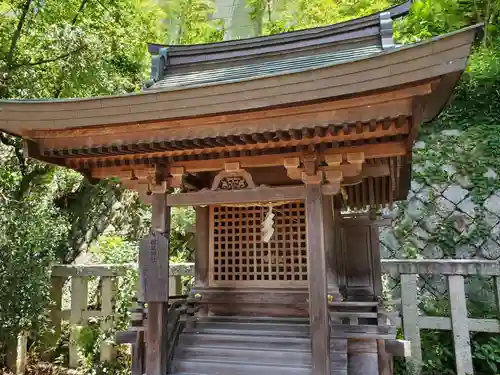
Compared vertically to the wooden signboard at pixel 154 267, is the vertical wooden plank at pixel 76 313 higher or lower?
lower

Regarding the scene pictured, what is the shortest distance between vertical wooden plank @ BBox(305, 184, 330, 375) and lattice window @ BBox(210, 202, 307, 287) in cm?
107

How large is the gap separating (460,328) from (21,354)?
8.65 metres

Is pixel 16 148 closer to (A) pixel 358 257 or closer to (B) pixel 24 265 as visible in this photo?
(B) pixel 24 265

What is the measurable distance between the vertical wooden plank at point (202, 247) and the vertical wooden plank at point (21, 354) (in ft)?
15.4

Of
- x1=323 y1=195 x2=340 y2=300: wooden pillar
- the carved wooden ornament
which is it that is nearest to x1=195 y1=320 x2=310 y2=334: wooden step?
x1=323 y1=195 x2=340 y2=300: wooden pillar

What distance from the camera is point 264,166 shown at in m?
4.75

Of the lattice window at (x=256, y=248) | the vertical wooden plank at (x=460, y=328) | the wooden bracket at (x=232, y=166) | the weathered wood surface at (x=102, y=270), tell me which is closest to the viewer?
the wooden bracket at (x=232, y=166)


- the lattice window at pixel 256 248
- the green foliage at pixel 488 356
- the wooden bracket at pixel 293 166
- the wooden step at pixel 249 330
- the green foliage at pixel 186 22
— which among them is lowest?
the green foliage at pixel 488 356

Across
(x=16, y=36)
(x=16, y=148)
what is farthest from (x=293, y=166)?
(x=16, y=36)

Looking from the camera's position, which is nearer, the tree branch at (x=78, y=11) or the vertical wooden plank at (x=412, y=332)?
the vertical wooden plank at (x=412, y=332)

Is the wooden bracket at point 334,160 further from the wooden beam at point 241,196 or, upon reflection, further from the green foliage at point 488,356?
the green foliage at point 488,356

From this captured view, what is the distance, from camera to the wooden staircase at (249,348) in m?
4.10

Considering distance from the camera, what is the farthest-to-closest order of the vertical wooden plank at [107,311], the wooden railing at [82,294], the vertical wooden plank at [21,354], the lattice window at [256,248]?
the wooden railing at [82,294] → the vertical wooden plank at [107,311] → the vertical wooden plank at [21,354] → the lattice window at [256,248]

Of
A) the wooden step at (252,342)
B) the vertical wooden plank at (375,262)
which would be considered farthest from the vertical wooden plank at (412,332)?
the wooden step at (252,342)
